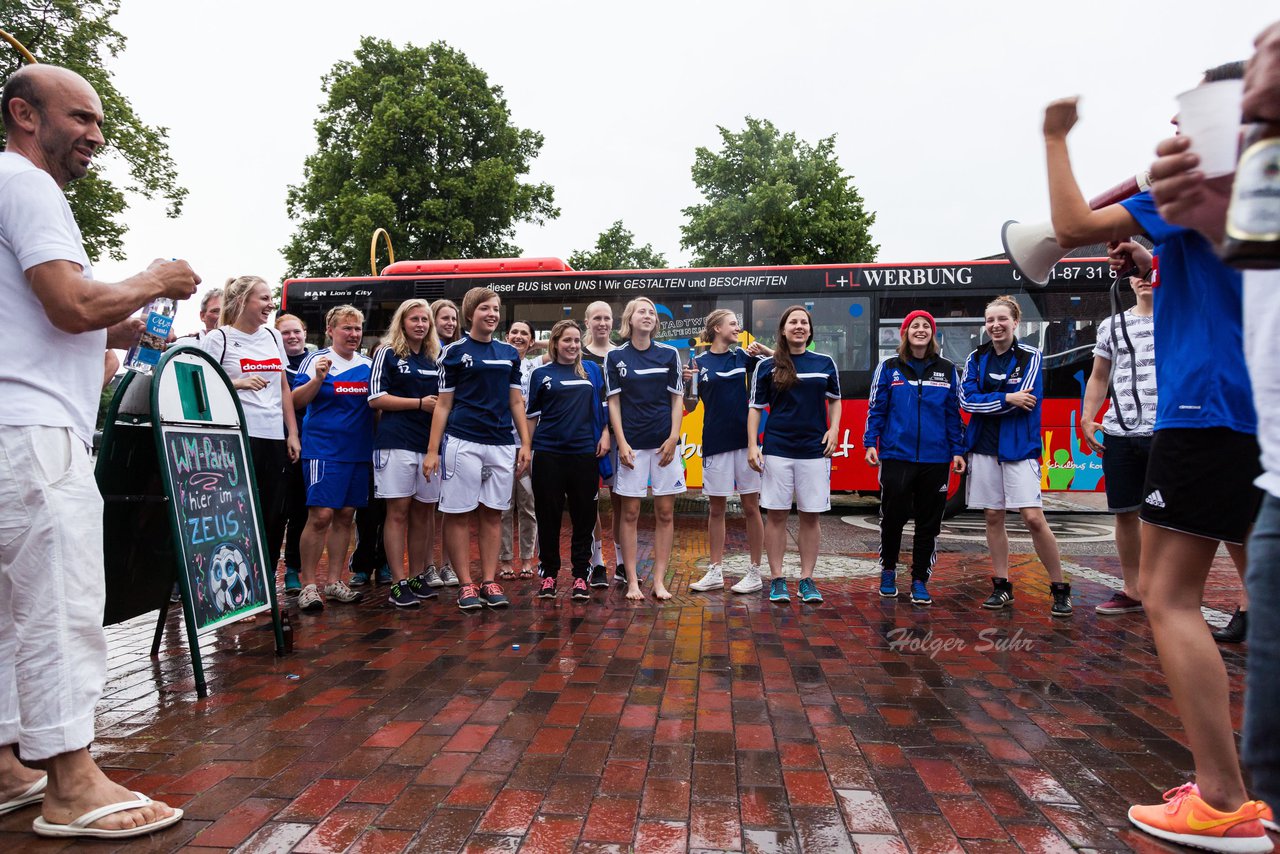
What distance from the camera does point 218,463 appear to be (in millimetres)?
3965

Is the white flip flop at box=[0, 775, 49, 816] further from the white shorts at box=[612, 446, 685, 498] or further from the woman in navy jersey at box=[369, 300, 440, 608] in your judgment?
the white shorts at box=[612, 446, 685, 498]

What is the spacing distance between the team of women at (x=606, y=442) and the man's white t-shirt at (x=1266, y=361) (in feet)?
13.7

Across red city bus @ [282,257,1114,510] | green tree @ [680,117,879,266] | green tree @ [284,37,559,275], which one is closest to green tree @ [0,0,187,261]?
green tree @ [284,37,559,275]

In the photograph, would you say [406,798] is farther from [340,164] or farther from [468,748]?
[340,164]

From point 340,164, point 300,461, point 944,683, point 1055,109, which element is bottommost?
point 944,683

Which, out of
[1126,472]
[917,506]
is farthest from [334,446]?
[1126,472]

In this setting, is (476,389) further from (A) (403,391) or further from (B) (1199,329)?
(B) (1199,329)

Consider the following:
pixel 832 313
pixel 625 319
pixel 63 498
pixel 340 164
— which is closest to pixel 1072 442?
pixel 832 313

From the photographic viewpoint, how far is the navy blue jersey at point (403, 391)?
550 cm

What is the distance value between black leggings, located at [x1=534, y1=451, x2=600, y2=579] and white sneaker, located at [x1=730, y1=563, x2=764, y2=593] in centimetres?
111

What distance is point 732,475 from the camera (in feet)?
19.4

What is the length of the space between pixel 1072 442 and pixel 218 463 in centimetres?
1070

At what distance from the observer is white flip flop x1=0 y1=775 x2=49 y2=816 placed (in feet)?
7.76

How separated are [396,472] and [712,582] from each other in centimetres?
243
